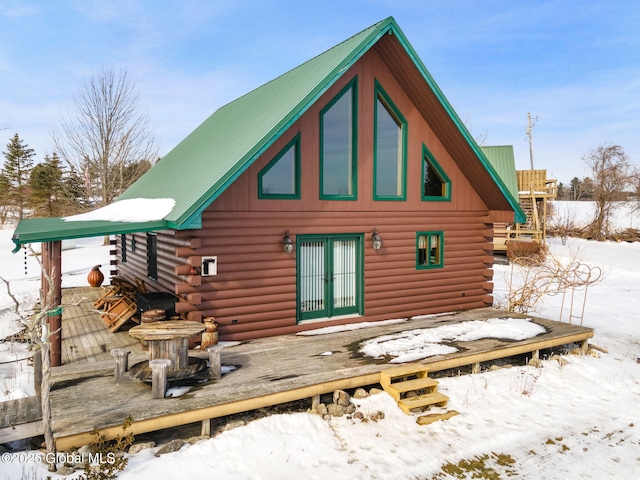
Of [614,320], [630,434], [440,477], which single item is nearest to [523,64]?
[614,320]

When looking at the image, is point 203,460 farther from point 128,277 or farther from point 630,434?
point 128,277

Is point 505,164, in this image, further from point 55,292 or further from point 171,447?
point 171,447

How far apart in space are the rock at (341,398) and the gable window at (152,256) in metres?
5.72

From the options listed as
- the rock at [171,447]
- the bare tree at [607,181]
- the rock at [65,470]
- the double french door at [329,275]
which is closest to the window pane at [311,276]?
the double french door at [329,275]

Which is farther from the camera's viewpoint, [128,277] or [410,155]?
[128,277]

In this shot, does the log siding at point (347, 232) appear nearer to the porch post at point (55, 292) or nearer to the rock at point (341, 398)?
the porch post at point (55, 292)

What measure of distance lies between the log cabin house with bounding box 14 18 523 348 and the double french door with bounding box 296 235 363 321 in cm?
3

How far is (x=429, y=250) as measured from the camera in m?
11.2

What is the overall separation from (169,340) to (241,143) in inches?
169

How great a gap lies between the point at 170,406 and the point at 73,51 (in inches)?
1161

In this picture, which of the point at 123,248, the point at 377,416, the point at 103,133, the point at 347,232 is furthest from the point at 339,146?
the point at 103,133

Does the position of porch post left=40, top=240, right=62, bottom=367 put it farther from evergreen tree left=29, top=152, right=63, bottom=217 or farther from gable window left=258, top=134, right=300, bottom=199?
evergreen tree left=29, top=152, right=63, bottom=217

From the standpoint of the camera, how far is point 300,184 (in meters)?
9.24

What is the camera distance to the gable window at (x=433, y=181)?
36.0ft
